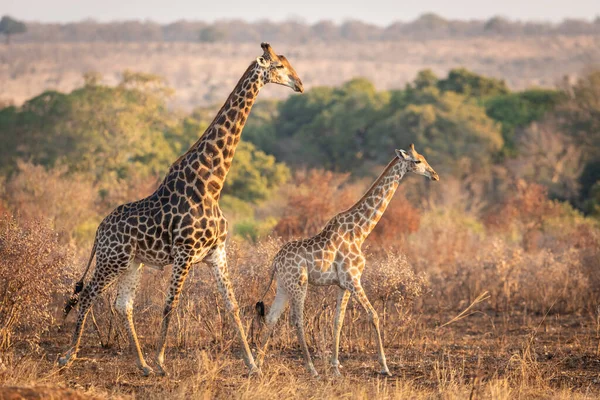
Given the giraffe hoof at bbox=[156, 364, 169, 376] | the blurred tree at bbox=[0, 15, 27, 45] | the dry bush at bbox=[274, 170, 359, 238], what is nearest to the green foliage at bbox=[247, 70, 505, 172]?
the dry bush at bbox=[274, 170, 359, 238]

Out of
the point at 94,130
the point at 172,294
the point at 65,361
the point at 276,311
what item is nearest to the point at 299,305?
the point at 276,311

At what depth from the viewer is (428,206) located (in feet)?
88.8

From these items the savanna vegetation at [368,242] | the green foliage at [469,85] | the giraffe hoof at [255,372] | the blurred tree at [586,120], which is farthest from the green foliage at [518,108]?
the giraffe hoof at [255,372]

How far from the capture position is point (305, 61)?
304ft

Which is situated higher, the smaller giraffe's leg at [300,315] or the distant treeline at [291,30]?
the distant treeline at [291,30]

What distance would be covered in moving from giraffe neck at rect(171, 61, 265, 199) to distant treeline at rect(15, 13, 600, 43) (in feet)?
283

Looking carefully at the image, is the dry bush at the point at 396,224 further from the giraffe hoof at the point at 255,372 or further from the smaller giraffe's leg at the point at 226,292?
the giraffe hoof at the point at 255,372

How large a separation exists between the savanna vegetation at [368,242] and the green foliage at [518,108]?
0.37ft

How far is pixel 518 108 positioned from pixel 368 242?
2309cm

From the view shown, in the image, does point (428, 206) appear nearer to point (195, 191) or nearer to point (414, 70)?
point (195, 191)

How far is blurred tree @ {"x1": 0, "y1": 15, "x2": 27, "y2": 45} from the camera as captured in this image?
284ft

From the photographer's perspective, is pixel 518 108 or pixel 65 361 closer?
pixel 65 361

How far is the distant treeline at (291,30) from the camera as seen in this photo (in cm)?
9819

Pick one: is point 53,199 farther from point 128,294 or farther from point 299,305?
point 299,305
